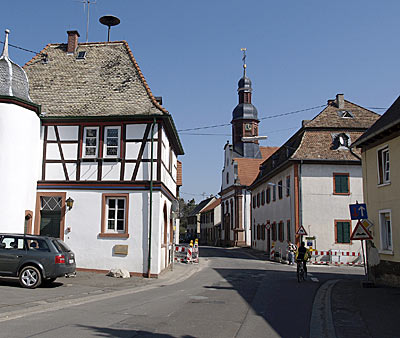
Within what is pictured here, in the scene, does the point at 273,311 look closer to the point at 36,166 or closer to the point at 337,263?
the point at 36,166

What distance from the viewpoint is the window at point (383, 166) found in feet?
57.1

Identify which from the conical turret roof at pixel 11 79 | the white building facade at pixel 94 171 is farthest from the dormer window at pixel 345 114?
the conical turret roof at pixel 11 79

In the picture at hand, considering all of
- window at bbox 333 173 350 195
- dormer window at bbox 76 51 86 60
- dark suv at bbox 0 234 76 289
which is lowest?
dark suv at bbox 0 234 76 289

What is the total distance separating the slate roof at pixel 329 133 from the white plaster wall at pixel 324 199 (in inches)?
30.1

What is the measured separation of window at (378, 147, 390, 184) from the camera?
17.4 metres

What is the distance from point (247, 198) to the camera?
6331cm

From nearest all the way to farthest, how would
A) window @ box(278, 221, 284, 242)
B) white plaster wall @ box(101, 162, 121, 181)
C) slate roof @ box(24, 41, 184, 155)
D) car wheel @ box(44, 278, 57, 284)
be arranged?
car wheel @ box(44, 278, 57, 284) → white plaster wall @ box(101, 162, 121, 181) → slate roof @ box(24, 41, 184, 155) → window @ box(278, 221, 284, 242)

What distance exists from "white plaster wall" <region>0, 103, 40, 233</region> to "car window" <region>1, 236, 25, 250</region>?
364cm

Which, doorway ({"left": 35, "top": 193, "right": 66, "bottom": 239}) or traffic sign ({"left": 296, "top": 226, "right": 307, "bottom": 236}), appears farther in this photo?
traffic sign ({"left": 296, "top": 226, "right": 307, "bottom": 236})

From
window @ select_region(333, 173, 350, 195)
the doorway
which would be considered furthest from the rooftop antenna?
window @ select_region(333, 173, 350, 195)

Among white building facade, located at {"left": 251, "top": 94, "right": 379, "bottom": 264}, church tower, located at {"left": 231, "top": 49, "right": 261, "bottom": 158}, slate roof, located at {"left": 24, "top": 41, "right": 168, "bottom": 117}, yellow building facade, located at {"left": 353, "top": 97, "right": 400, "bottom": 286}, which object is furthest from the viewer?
church tower, located at {"left": 231, "top": 49, "right": 261, "bottom": 158}

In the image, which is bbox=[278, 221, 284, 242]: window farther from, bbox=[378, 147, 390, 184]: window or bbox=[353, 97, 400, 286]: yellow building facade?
bbox=[378, 147, 390, 184]: window

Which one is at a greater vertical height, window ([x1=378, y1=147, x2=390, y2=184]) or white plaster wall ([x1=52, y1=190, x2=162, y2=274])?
window ([x1=378, y1=147, x2=390, y2=184])

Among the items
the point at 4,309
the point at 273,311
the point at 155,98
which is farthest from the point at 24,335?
the point at 155,98
